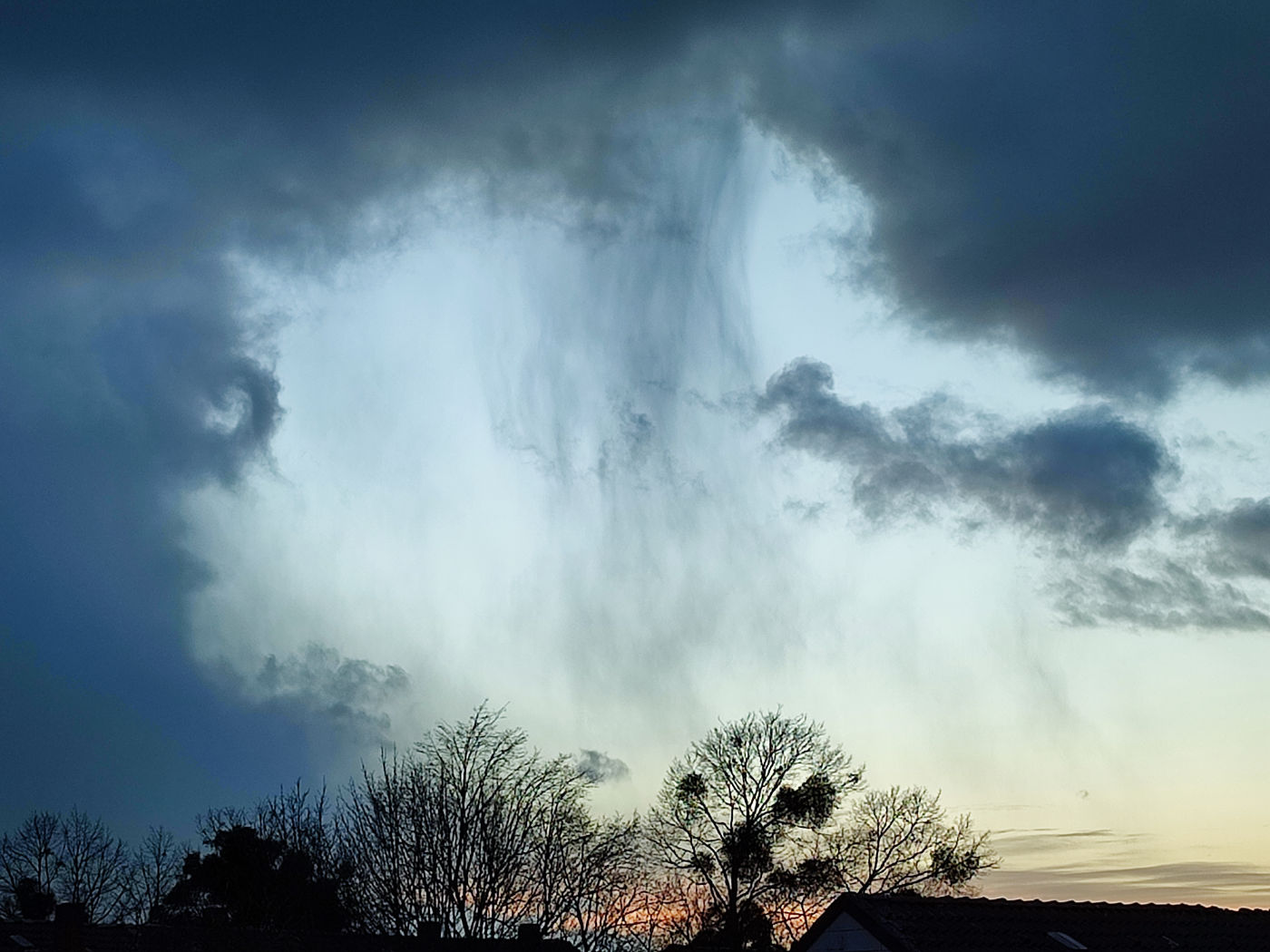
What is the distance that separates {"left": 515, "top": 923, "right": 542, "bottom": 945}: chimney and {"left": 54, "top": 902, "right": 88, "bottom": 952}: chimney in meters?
20.2

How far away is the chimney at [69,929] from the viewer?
47562 mm

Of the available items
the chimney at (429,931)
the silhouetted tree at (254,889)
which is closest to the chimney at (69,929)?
the silhouetted tree at (254,889)

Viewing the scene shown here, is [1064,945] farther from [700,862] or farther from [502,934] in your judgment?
[700,862]

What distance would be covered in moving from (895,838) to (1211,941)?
23363mm

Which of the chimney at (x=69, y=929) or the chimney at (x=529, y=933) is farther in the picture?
the chimney at (x=69, y=929)

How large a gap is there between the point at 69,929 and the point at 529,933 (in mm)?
21120

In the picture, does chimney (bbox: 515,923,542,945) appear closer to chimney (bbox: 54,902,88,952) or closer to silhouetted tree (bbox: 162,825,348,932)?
silhouetted tree (bbox: 162,825,348,932)

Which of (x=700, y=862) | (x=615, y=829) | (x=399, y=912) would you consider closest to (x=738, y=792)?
(x=700, y=862)

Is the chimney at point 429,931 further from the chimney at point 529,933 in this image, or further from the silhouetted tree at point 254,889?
the silhouetted tree at point 254,889

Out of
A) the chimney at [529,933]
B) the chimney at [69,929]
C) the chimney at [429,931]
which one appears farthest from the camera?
the chimney at [69,929]

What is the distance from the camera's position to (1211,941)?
102 feet

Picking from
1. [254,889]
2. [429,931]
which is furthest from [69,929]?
[429,931]

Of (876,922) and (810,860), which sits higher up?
(810,860)

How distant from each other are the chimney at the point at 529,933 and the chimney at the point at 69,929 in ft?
66.2
